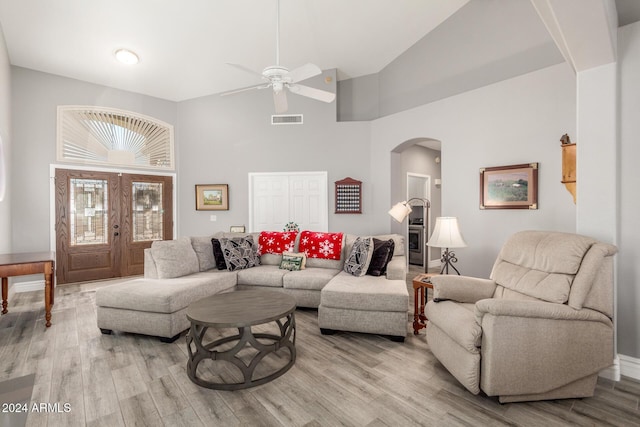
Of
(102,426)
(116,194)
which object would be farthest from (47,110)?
(102,426)

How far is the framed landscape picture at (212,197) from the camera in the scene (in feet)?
20.0

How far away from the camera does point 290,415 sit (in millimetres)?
1876

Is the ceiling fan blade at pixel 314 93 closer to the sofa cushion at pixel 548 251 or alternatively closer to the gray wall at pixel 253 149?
the sofa cushion at pixel 548 251

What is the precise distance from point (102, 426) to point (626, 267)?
12.2 ft

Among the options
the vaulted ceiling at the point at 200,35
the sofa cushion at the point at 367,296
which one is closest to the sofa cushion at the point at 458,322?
the sofa cushion at the point at 367,296

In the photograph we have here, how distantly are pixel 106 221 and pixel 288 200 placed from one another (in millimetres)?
3258

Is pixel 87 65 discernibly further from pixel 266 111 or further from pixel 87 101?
pixel 266 111

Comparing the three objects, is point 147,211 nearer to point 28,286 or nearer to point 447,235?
point 28,286

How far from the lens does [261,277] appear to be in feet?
12.9

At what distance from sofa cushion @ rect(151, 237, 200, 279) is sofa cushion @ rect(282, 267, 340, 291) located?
3.92ft

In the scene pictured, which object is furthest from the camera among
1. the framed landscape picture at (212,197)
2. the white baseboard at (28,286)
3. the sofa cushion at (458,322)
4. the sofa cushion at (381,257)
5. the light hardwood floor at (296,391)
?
the framed landscape picture at (212,197)

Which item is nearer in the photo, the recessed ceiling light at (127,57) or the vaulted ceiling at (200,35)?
the vaulted ceiling at (200,35)

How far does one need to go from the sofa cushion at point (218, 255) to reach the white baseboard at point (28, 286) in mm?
3149

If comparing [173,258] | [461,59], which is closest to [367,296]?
[173,258]
